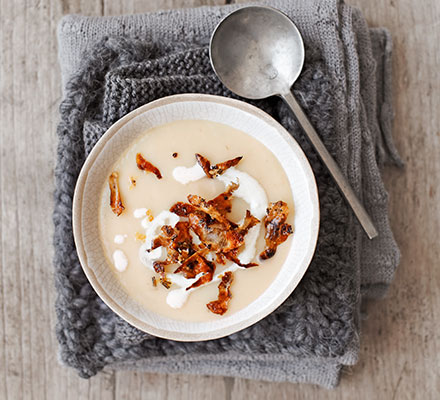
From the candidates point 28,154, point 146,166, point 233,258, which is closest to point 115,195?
point 146,166

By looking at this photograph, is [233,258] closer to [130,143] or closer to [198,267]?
[198,267]

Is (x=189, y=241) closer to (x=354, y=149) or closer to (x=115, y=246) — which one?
(x=115, y=246)

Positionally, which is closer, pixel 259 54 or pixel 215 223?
pixel 215 223

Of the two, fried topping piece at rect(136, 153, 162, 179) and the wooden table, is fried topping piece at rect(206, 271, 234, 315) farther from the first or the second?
the wooden table

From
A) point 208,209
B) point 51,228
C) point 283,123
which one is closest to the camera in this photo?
point 208,209

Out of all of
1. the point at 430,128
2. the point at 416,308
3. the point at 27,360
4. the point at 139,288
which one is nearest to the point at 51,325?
the point at 27,360

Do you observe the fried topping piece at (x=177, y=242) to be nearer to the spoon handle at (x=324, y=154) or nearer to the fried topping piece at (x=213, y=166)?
the fried topping piece at (x=213, y=166)

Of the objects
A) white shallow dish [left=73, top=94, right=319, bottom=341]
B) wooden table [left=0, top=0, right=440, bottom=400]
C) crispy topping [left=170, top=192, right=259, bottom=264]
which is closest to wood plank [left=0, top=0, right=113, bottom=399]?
wooden table [left=0, top=0, right=440, bottom=400]
